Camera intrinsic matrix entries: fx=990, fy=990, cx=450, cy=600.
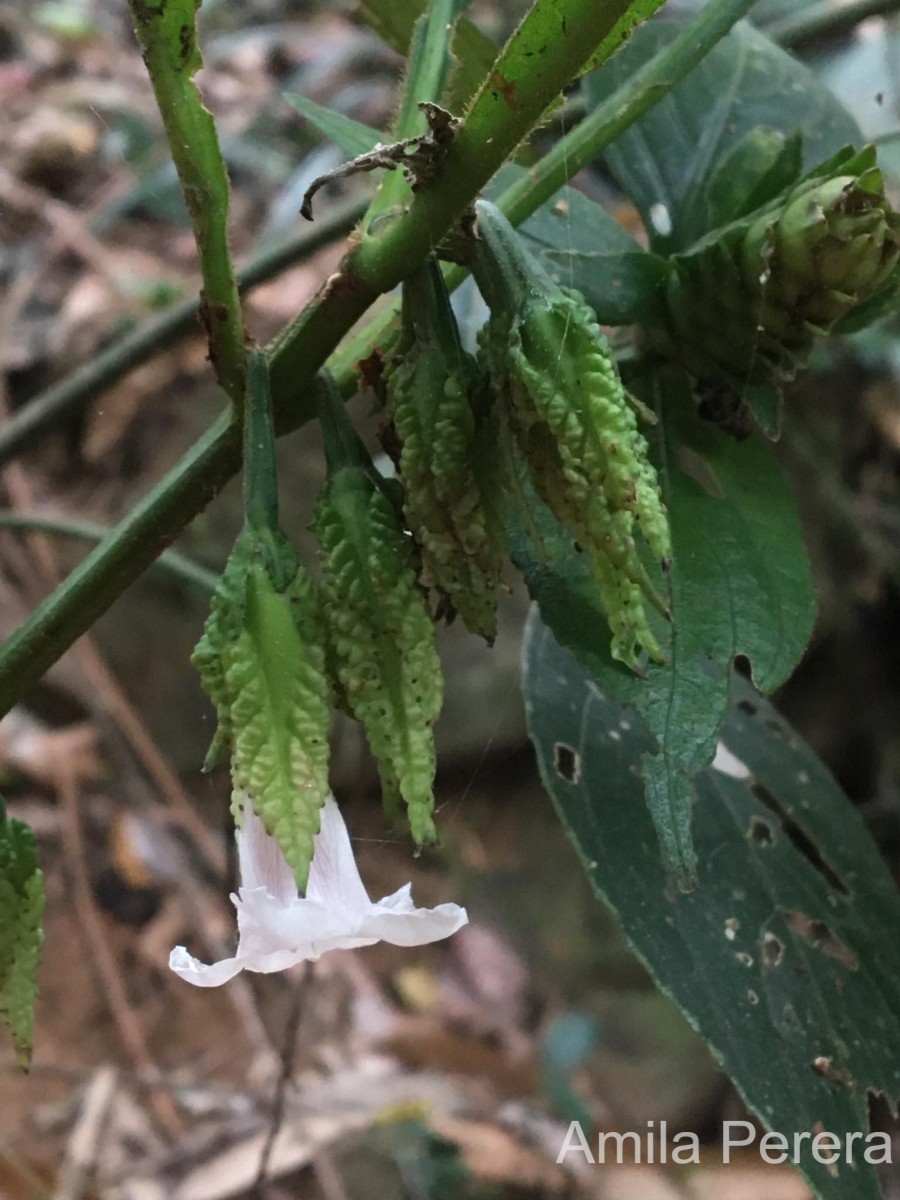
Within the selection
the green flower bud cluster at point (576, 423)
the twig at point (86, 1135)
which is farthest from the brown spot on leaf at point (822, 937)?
the twig at point (86, 1135)

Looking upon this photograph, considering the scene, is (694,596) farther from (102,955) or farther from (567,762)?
(102,955)

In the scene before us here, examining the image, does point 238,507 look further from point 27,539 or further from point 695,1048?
point 695,1048

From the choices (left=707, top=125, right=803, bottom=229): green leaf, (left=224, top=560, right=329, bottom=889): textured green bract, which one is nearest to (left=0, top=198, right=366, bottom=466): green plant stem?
(left=707, top=125, right=803, bottom=229): green leaf

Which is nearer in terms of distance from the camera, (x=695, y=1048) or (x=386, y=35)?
(x=386, y=35)

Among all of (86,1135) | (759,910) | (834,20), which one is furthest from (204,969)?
(86,1135)

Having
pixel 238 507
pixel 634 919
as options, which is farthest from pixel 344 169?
pixel 238 507

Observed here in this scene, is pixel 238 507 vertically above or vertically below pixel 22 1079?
above
